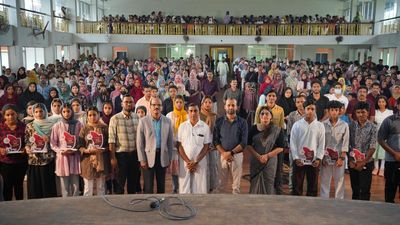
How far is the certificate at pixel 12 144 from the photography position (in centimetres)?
505

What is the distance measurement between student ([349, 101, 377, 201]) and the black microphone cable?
8.95ft

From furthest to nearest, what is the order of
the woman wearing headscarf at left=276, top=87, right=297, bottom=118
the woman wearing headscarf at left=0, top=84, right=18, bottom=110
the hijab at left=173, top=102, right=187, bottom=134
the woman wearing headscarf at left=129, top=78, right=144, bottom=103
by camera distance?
the woman wearing headscarf at left=129, top=78, right=144, bottom=103 → the woman wearing headscarf at left=0, top=84, right=18, bottom=110 → the woman wearing headscarf at left=276, top=87, right=297, bottom=118 → the hijab at left=173, top=102, right=187, bottom=134

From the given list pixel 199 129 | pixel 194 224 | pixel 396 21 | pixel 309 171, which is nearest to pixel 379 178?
pixel 309 171

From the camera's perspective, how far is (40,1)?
1917cm

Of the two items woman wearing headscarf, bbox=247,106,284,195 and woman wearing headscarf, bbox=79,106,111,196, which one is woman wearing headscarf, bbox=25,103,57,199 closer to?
woman wearing headscarf, bbox=79,106,111,196

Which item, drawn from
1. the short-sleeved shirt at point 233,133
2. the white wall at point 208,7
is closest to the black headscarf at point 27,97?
the short-sleeved shirt at point 233,133

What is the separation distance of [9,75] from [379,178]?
983 cm

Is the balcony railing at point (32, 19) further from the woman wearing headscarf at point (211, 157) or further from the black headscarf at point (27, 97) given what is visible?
the woman wearing headscarf at point (211, 157)

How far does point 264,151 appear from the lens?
16.8 ft

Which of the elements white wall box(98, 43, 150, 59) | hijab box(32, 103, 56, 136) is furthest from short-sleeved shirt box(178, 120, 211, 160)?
white wall box(98, 43, 150, 59)

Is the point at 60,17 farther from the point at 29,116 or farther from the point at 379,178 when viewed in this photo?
the point at 379,178

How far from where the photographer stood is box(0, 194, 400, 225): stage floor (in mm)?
3246

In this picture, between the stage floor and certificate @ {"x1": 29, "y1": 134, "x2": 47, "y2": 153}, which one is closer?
the stage floor

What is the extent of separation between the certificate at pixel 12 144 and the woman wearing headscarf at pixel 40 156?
0.43 ft
